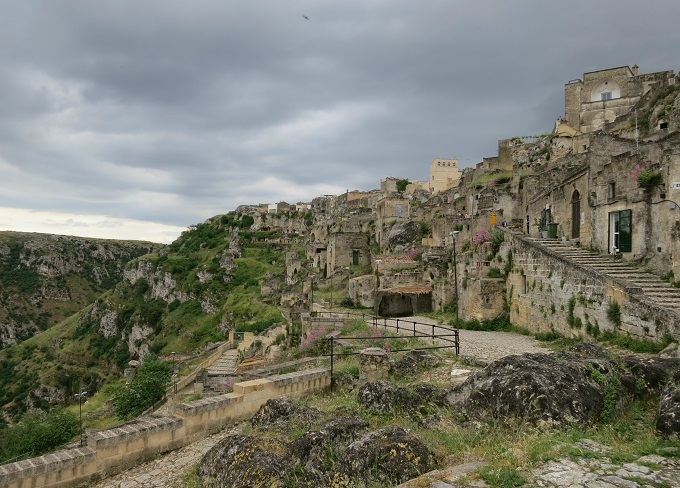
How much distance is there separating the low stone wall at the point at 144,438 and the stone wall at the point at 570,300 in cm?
859

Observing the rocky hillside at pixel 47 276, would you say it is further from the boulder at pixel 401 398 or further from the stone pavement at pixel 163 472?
the boulder at pixel 401 398

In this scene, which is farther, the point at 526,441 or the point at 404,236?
the point at 404,236

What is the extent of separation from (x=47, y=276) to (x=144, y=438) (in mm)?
141083

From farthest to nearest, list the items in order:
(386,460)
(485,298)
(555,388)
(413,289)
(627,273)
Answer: (413,289) → (485,298) → (627,273) → (555,388) → (386,460)

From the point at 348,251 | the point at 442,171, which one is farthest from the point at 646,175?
the point at 442,171

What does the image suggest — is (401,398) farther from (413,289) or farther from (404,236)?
(404,236)

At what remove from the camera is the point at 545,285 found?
1605cm

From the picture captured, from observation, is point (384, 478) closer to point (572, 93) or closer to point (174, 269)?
point (572, 93)

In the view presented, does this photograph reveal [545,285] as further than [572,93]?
No

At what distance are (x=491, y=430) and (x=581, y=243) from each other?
1477 centimetres

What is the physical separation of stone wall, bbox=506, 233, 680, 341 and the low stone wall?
338 inches

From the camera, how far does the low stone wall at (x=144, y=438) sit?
6443 mm

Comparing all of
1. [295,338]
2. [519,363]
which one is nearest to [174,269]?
[295,338]

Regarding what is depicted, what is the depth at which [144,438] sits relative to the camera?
24.9 ft
